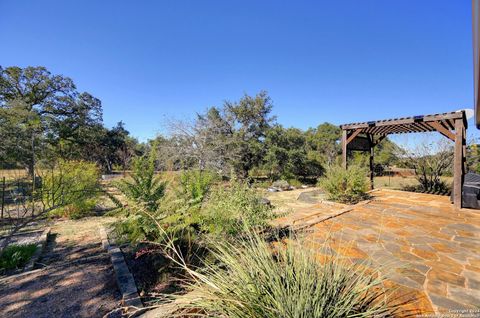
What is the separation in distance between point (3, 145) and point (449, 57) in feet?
57.4

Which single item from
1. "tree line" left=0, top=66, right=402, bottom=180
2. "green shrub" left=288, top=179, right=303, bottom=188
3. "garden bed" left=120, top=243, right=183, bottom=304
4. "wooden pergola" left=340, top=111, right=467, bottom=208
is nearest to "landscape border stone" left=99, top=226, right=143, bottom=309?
"garden bed" left=120, top=243, right=183, bottom=304

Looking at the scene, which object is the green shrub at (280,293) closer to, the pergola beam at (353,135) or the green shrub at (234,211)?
the green shrub at (234,211)

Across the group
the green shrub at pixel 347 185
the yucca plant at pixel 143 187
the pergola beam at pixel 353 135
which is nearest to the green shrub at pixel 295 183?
the pergola beam at pixel 353 135

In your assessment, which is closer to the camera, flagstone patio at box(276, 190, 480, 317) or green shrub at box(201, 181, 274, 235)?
flagstone patio at box(276, 190, 480, 317)

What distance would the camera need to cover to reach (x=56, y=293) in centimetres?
229

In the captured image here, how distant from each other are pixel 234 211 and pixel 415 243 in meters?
2.68

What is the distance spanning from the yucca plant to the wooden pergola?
598cm

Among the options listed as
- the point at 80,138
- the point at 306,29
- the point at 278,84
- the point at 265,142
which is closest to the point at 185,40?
the point at 306,29

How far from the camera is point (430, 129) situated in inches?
253

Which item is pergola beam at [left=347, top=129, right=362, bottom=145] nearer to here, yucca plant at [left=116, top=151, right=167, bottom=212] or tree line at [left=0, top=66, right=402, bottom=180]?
tree line at [left=0, top=66, right=402, bottom=180]

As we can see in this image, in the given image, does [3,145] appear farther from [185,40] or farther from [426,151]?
[426,151]

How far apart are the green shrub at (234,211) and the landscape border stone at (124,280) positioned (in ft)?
3.15

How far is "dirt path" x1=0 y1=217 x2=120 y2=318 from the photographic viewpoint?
6.56 feet

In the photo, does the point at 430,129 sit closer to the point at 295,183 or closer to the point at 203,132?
the point at 295,183
